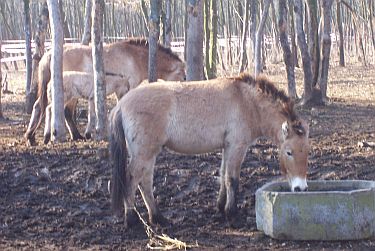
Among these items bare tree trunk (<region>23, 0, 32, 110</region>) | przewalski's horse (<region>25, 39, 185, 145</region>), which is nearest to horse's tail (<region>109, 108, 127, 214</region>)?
Answer: przewalski's horse (<region>25, 39, 185, 145</region>)

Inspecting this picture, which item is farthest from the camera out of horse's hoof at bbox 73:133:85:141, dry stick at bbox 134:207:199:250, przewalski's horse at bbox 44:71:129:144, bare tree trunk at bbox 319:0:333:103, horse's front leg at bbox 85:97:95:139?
bare tree trunk at bbox 319:0:333:103

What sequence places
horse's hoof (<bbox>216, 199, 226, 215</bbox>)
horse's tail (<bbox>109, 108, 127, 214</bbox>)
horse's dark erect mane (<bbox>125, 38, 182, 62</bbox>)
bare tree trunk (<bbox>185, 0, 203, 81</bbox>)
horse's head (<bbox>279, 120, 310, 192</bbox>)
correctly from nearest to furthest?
horse's head (<bbox>279, 120, 310, 192</bbox>)
horse's tail (<bbox>109, 108, 127, 214</bbox>)
horse's hoof (<bbox>216, 199, 226, 215</bbox>)
bare tree trunk (<bbox>185, 0, 203, 81</bbox>)
horse's dark erect mane (<bbox>125, 38, 182, 62</bbox>)

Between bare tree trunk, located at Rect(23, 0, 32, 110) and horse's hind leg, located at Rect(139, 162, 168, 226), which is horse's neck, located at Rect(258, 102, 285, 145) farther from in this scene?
bare tree trunk, located at Rect(23, 0, 32, 110)

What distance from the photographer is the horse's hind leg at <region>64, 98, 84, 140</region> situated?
42.6 ft

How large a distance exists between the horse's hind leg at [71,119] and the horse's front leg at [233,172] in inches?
202

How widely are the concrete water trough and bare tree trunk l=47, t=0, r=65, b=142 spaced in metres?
5.77

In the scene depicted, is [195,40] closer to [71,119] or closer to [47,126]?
[71,119]

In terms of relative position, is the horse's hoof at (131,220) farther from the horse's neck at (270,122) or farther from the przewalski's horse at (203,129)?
the horse's neck at (270,122)

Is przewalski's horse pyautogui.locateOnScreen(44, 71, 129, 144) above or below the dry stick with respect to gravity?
above

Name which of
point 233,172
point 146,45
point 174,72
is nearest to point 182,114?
point 233,172

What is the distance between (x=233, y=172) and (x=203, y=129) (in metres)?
0.54

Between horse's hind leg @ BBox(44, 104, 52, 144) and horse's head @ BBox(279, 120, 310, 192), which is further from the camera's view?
horse's hind leg @ BBox(44, 104, 52, 144)

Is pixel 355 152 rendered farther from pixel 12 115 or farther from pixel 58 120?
pixel 12 115

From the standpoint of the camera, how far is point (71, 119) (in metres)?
13.1
